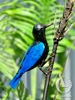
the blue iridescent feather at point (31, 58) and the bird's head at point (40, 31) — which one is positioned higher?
the bird's head at point (40, 31)

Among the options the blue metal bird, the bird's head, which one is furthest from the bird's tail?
the bird's head

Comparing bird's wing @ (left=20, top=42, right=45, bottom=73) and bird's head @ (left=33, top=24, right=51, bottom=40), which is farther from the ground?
bird's head @ (left=33, top=24, right=51, bottom=40)

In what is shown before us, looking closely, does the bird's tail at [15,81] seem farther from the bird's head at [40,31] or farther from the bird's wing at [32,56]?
the bird's head at [40,31]

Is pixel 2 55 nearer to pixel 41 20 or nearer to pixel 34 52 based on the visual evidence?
pixel 41 20

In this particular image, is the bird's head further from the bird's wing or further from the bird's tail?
the bird's tail

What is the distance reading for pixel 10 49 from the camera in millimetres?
1679

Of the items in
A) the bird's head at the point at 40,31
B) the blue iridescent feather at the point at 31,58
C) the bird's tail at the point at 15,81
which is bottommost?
the bird's tail at the point at 15,81

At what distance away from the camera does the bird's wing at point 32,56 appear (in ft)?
2.29

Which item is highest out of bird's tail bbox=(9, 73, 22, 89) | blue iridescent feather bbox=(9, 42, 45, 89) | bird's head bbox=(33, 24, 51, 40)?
bird's head bbox=(33, 24, 51, 40)

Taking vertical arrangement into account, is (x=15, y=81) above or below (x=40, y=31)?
below

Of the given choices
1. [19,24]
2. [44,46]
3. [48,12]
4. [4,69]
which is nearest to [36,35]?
[44,46]

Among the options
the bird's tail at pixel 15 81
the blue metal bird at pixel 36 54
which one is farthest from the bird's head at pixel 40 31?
the bird's tail at pixel 15 81

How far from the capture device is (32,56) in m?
0.70

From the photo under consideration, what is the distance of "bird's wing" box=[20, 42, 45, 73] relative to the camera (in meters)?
0.70
